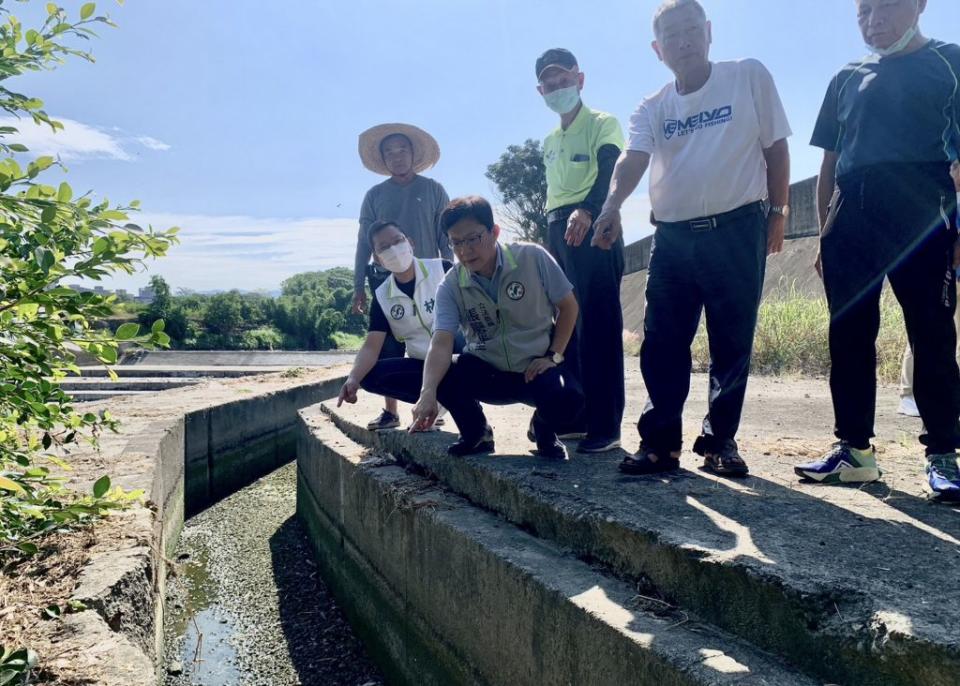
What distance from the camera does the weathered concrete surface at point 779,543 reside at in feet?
4.67

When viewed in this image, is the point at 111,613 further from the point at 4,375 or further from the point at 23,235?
the point at 23,235

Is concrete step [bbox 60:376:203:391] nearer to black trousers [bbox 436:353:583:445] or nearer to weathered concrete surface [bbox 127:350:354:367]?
weathered concrete surface [bbox 127:350:354:367]

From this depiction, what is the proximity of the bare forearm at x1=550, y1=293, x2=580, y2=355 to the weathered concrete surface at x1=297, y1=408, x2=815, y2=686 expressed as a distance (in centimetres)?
76

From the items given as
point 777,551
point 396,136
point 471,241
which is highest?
point 396,136

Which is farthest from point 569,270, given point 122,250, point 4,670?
point 4,670

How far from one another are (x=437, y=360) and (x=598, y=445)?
31.7 inches

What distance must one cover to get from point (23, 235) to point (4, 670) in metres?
1.14

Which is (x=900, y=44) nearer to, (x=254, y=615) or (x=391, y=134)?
(x=391, y=134)

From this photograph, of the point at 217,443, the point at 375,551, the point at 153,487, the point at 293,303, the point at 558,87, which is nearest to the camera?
the point at 558,87

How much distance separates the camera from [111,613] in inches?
87.5

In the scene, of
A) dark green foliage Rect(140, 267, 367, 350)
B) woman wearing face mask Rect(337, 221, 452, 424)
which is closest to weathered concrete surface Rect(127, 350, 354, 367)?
dark green foliage Rect(140, 267, 367, 350)

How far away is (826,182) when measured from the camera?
2602 millimetres

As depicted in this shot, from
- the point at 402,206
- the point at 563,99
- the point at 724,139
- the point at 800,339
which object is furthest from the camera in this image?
the point at 800,339

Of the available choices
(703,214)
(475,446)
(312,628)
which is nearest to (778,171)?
(703,214)
